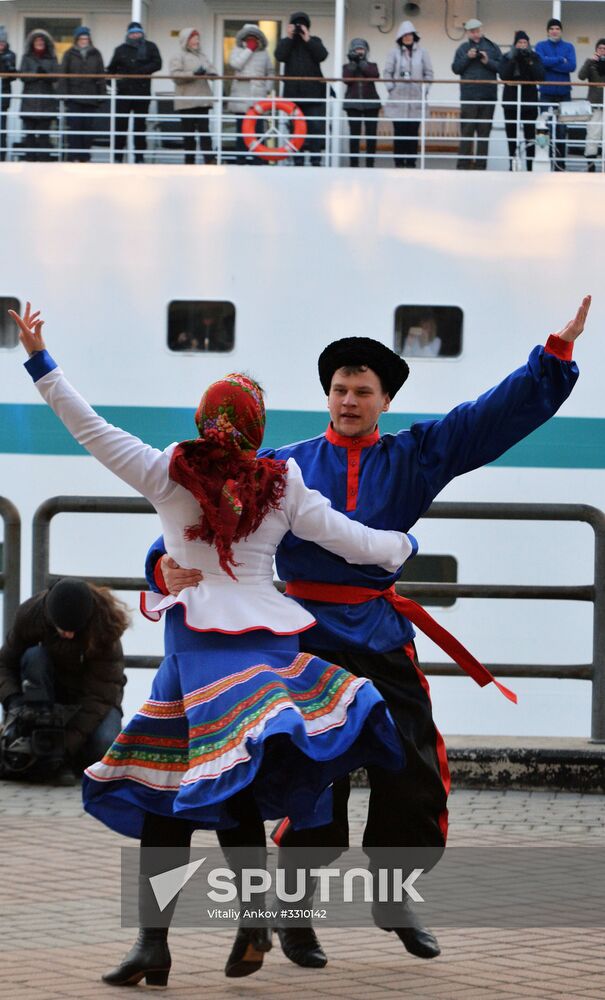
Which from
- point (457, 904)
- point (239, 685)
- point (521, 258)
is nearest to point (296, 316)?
point (521, 258)

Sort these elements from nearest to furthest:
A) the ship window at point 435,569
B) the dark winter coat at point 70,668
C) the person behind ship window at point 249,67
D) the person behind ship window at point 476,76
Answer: the dark winter coat at point 70,668 → the ship window at point 435,569 → the person behind ship window at point 476,76 → the person behind ship window at point 249,67

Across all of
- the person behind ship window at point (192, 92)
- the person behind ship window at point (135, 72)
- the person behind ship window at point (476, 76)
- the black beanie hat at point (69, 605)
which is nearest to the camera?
the black beanie hat at point (69, 605)

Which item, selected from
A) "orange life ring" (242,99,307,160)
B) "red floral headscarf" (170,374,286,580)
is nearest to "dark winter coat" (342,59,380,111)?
"orange life ring" (242,99,307,160)

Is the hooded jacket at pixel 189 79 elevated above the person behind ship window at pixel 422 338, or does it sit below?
above

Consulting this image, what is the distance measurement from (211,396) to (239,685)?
0.69 meters

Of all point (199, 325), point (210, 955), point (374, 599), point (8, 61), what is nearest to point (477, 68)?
point (199, 325)

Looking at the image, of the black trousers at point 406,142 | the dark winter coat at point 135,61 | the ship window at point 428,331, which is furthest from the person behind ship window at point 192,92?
the ship window at point 428,331

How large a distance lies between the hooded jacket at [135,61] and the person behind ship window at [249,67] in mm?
616

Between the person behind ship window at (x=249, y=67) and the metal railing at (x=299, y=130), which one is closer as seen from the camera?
the metal railing at (x=299, y=130)

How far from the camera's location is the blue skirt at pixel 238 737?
3648 mm

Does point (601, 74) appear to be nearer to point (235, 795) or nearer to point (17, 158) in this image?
point (17, 158)

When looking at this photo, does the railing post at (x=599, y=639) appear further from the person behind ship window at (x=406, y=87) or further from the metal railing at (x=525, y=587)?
the person behind ship window at (x=406, y=87)

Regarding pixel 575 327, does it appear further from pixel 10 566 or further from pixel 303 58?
pixel 303 58

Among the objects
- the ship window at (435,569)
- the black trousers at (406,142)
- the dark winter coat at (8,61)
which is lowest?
the ship window at (435,569)
